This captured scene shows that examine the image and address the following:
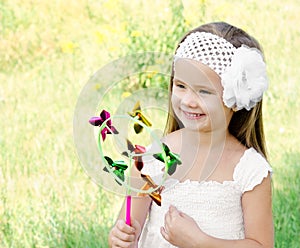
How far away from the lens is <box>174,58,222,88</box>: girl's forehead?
7.43 feet

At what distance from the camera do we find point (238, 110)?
2420 mm

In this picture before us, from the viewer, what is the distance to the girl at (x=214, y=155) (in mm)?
2287

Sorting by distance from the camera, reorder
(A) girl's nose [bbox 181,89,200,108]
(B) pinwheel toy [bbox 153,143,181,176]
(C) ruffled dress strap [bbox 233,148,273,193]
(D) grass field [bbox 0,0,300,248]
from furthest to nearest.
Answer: (D) grass field [bbox 0,0,300,248] < (C) ruffled dress strap [bbox 233,148,273,193] < (A) girl's nose [bbox 181,89,200,108] < (B) pinwheel toy [bbox 153,143,181,176]

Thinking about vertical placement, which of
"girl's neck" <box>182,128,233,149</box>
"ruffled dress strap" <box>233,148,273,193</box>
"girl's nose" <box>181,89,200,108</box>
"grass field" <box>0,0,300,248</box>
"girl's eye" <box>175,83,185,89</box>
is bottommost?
"grass field" <box>0,0,300,248</box>

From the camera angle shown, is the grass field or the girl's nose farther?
the grass field

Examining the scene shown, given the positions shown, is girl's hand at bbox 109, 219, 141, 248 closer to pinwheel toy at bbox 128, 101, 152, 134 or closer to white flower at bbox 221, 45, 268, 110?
pinwheel toy at bbox 128, 101, 152, 134

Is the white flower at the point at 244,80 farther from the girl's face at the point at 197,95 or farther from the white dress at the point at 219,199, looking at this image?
the white dress at the point at 219,199

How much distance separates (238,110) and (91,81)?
441 mm

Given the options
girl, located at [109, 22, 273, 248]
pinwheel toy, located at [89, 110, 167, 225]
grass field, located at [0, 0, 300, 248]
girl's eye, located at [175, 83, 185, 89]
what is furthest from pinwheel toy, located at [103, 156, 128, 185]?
grass field, located at [0, 0, 300, 248]

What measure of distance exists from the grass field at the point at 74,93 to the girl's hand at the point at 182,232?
1.06 meters

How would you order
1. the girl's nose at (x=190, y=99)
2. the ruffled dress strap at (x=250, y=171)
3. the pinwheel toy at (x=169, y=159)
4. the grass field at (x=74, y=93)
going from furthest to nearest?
the grass field at (x=74, y=93) < the ruffled dress strap at (x=250, y=171) < the girl's nose at (x=190, y=99) < the pinwheel toy at (x=169, y=159)

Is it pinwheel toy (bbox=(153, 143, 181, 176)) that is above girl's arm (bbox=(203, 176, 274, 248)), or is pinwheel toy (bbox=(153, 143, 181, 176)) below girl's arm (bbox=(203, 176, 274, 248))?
above

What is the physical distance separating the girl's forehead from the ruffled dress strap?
23 centimetres

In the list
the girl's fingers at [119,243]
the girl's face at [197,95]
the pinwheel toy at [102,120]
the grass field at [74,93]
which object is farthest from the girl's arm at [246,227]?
the grass field at [74,93]
